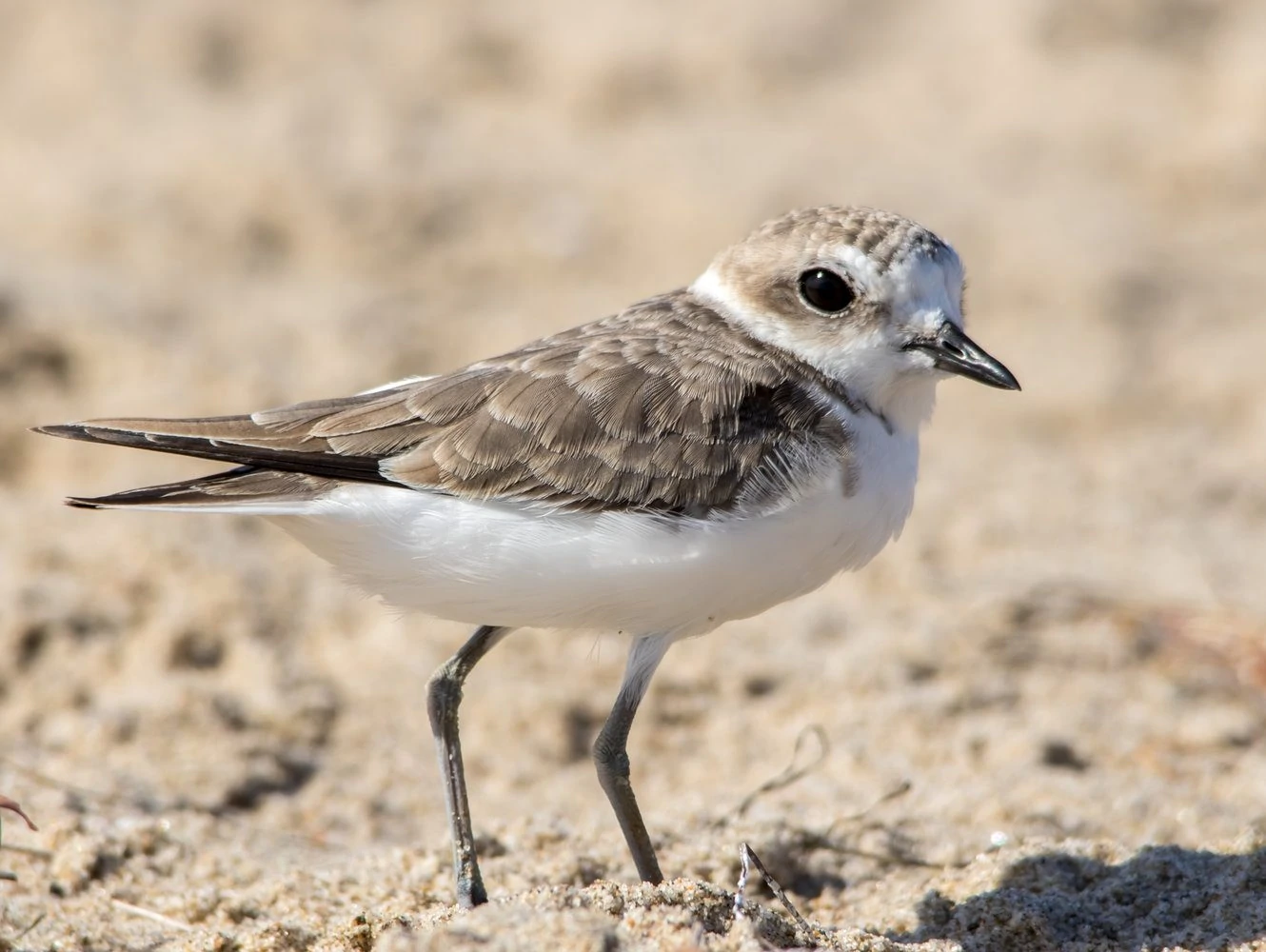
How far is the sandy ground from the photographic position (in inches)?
158

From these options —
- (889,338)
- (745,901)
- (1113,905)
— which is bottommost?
(745,901)

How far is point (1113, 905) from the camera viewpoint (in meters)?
3.69

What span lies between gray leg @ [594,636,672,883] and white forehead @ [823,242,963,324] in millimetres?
1030

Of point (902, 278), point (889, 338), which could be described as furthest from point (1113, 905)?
point (902, 278)

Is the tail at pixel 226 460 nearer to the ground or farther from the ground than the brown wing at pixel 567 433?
nearer to the ground

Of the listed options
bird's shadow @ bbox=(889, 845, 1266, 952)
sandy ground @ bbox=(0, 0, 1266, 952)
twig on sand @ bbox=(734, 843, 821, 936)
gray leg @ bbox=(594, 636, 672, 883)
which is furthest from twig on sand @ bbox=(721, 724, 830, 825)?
twig on sand @ bbox=(734, 843, 821, 936)

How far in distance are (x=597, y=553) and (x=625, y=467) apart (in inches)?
8.8

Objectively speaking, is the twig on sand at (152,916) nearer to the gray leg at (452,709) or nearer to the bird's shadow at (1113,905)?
the gray leg at (452,709)

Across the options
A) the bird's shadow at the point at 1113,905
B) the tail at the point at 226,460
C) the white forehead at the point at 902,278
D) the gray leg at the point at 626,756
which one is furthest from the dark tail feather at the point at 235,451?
the bird's shadow at the point at 1113,905

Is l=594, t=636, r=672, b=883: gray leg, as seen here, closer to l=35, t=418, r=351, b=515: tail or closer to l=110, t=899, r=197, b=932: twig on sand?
l=35, t=418, r=351, b=515: tail

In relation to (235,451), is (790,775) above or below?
below

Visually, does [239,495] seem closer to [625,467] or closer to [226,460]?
[226,460]

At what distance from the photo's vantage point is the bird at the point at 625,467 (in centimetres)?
354

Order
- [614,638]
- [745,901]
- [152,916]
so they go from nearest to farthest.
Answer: [745,901]
[152,916]
[614,638]
